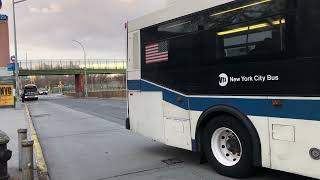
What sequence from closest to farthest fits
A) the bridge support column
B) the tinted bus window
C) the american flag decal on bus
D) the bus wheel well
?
the tinted bus window
the bus wheel well
the american flag decal on bus
the bridge support column

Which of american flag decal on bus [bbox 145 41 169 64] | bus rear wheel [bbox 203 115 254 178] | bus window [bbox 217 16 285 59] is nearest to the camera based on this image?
bus window [bbox 217 16 285 59]

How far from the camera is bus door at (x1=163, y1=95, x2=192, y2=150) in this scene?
8258 mm

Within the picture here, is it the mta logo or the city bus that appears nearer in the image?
the city bus

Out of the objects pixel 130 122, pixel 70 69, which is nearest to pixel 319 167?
pixel 130 122

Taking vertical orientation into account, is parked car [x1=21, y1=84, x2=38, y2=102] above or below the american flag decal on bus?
below

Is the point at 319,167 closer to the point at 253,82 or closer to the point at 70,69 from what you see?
the point at 253,82

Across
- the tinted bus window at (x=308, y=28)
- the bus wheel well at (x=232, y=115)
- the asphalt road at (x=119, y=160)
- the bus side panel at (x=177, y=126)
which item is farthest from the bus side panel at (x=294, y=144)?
the bus side panel at (x=177, y=126)

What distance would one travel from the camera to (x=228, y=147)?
24.6 feet

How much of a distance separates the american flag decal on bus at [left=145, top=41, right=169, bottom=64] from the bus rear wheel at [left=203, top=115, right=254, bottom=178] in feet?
6.27

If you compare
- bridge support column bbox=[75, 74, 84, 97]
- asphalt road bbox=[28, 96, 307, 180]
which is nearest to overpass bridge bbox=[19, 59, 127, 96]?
bridge support column bbox=[75, 74, 84, 97]

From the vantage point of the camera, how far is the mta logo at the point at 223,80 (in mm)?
7219

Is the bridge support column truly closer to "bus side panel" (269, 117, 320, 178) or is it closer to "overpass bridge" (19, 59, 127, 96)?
"overpass bridge" (19, 59, 127, 96)

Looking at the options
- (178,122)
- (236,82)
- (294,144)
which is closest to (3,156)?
(178,122)

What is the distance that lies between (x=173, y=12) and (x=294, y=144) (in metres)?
Answer: 3.78
